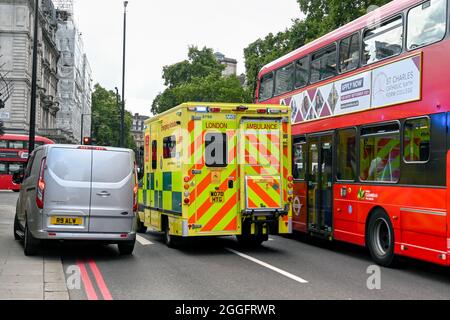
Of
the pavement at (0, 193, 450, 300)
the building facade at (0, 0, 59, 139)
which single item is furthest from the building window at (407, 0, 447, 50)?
the building facade at (0, 0, 59, 139)

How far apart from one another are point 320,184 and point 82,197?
200 inches

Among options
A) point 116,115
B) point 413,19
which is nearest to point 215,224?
point 413,19

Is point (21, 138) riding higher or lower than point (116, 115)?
lower

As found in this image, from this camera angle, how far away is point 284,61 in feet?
49.8

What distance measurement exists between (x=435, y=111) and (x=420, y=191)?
1223 millimetres

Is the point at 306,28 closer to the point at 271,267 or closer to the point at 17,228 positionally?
the point at 17,228

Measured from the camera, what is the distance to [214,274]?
912cm

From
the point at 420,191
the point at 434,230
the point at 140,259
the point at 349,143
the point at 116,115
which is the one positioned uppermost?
the point at 116,115

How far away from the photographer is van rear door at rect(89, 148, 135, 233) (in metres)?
10.5

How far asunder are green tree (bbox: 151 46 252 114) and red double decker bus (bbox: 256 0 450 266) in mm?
44457

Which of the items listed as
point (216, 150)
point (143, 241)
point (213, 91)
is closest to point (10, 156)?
point (213, 91)

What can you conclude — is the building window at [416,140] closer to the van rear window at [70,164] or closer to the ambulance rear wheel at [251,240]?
the ambulance rear wheel at [251,240]

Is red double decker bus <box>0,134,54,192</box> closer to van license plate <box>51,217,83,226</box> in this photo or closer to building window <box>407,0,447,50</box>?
van license plate <box>51,217,83,226</box>

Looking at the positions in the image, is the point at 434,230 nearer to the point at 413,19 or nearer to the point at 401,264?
the point at 401,264
